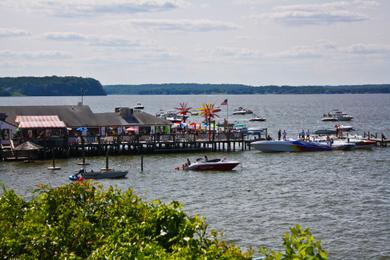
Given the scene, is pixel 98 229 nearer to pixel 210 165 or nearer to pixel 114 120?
pixel 210 165

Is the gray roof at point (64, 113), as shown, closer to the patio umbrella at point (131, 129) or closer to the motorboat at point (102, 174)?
the patio umbrella at point (131, 129)

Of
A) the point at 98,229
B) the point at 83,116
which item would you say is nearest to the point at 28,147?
the point at 83,116

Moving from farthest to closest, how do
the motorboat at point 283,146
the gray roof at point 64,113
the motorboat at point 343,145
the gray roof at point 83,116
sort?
the motorboat at point 343,145
the motorboat at point 283,146
the gray roof at point 83,116
the gray roof at point 64,113

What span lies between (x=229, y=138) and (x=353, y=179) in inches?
1067

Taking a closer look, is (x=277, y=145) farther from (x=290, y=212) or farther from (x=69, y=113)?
(x=290, y=212)

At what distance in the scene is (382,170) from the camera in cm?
7319

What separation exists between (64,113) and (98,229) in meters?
70.7

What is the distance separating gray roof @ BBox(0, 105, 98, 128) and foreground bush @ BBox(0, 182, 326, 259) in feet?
212

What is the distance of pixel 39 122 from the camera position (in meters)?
86.0

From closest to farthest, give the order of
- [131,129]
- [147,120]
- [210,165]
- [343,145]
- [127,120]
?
[210,165] → [131,129] → [127,120] → [343,145] → [147,120]

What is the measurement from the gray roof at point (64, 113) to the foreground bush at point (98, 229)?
64638mm

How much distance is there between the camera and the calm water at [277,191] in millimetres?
42688

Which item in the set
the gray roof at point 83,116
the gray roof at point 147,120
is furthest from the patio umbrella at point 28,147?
the gray roof at point 147,120

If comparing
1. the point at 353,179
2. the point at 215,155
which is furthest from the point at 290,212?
the point at 215,155
